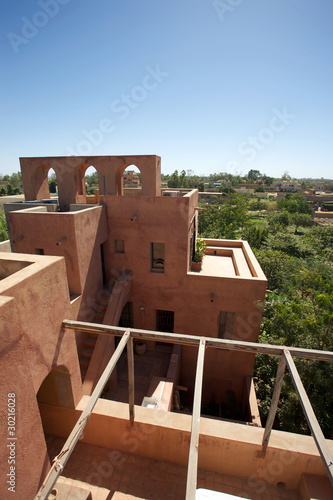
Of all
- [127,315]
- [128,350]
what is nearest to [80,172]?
[127,315]

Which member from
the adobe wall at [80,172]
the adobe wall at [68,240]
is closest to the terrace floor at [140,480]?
the adobe wall at [68,240]

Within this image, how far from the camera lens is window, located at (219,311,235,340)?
10.9m

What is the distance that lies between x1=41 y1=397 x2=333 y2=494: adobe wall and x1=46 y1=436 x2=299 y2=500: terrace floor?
99 millimetres

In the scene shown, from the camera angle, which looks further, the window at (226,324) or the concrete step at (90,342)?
the window at (226,324)

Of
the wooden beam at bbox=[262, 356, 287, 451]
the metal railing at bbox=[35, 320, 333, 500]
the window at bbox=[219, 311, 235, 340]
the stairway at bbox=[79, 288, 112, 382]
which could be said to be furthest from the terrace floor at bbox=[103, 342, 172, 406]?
the wooden beam at bbox=[262, 356, 287, 451]

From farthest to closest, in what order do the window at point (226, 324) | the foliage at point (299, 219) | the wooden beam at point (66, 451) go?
the foliage at point (299, 219) → the window at point (226, 324) → the wooden beam at point (66, 451)

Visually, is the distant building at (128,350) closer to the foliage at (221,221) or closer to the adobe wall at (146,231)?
the adobe wall at (146,231)

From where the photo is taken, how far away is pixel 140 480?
15.2ft

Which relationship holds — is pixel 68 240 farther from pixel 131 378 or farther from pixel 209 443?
pixel 209 443

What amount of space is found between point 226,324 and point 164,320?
285 centimetres

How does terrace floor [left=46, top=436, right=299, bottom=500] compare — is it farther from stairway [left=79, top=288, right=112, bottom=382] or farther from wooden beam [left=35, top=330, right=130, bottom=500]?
stairway [left=79, top=288, right=112, bottom=382]

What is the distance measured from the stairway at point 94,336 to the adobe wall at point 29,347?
4.14 m

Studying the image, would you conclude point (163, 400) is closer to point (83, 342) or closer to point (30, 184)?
point (83, 342)

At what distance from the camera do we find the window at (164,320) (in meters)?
11.9
